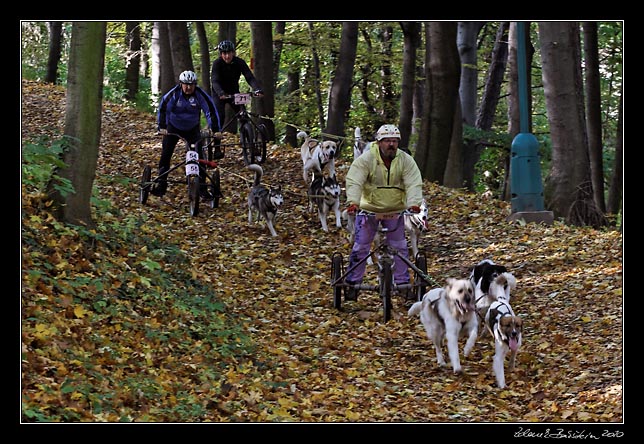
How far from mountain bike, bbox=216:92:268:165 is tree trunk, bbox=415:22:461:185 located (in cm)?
361

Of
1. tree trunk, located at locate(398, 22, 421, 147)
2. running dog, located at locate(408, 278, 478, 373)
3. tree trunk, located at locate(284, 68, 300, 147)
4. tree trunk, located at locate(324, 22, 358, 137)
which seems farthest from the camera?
tree trunk, located at locate(284, 68, 300, 147)

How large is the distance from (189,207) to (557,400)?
994 centimetres

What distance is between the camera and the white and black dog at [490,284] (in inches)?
401

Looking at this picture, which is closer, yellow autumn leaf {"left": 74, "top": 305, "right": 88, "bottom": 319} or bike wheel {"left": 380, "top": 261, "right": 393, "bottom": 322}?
yellow autumn leaf {"left": 74, "top": 305, "right": 88, "bottom": 319}

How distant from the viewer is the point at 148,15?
38.2 ft

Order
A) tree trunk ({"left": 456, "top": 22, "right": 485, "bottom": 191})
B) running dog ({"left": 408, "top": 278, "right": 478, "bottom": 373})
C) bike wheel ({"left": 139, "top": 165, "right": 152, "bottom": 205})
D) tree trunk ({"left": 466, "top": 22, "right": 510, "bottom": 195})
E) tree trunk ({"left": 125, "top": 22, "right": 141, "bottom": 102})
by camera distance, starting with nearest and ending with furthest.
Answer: running dog ({"left": 408, "top": 278, "right": 478, "bottom": 373}), bike wheel ({"left": 139, "top": 165, "right": 152, "bottom": 205}), tree trunk ({"left": 456, "top": 22, "right": 485, "bottom": 191}), tree trunk ({"left": 466, "top": 22, "right": 510, "bottom": 195}), tree trunk ({"left": 125, "top": 22, "right": 141, "bottom": 102})

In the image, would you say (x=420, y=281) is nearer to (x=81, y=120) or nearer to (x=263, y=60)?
(x=81, y=120)

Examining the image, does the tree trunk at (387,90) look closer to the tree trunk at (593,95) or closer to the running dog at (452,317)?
the tree trunk at (593,95)

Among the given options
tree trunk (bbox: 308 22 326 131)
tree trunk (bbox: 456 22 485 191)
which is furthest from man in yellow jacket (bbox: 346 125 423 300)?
tree trunk (bbox: 308 22 326 131)

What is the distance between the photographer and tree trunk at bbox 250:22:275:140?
22.1 m

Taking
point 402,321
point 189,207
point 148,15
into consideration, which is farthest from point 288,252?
point 148,15

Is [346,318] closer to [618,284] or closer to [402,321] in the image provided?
[402,321]

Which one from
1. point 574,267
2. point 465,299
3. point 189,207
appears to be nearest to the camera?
point 465,299

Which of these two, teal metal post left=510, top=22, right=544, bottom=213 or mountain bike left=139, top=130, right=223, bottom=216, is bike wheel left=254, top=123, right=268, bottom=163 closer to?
mountain bike left=139, top=130, right=223, bottom=216
